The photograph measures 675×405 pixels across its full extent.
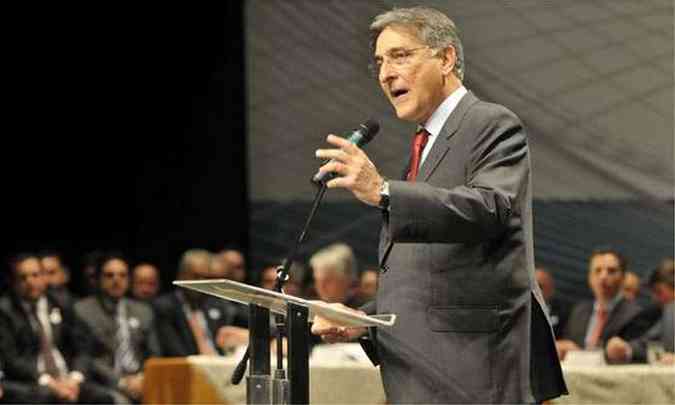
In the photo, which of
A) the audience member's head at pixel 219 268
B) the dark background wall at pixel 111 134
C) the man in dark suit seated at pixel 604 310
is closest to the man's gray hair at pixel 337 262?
the man in dark suit seated at pixel 604 310

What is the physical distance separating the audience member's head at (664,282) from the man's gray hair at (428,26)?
366cm

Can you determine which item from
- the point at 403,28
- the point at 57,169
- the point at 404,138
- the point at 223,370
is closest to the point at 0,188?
the point at 57,169

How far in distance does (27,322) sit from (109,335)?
471 millimetres

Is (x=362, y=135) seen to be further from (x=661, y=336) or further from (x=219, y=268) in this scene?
(x=219, y=268)

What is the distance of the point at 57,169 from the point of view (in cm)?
901

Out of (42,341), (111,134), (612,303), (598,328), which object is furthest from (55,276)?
(612,303)

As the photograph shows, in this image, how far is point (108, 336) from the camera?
772 centimetres

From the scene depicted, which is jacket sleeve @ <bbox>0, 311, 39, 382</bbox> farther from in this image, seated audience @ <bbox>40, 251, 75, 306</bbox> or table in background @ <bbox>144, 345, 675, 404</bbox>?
table in background @ <bbox>144, 345, 675, 404</bbox>

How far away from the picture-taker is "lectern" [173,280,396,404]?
Result: 259cm

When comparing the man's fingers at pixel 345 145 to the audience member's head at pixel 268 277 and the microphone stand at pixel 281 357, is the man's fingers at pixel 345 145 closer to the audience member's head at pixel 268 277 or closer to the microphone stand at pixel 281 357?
the microphone stand at pixel 281 357

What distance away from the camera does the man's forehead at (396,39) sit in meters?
2.86

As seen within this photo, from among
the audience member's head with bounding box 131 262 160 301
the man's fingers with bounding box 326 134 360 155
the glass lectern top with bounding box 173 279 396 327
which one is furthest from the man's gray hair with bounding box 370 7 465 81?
the audience member's head with bounding box 131 262 160 301

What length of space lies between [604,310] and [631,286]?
29 cm

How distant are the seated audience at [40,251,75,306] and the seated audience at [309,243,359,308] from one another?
8.31ft
